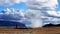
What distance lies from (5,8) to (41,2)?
0.68 meters

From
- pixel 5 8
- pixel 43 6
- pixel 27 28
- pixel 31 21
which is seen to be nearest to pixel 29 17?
pixel 31 21

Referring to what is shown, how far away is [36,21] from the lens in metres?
1.79

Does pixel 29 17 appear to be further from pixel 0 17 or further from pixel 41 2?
pixel 0 17

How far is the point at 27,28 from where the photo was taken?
1786 mm

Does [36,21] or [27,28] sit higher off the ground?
[36,21]

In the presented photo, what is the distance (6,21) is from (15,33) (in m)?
0.28

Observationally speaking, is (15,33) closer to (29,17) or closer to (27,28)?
(27,28)

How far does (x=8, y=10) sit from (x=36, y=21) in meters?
0.57

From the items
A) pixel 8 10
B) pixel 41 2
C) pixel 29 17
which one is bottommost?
pixel 29 17

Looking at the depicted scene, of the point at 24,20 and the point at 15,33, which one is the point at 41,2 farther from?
the point at 15,33

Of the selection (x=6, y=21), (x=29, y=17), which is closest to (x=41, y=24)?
(x=29, y=17)

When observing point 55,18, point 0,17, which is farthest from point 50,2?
point 0,17

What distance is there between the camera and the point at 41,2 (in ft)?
5.82

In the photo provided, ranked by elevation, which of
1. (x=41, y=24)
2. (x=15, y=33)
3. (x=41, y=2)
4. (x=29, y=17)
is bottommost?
(x=15, y=33)
